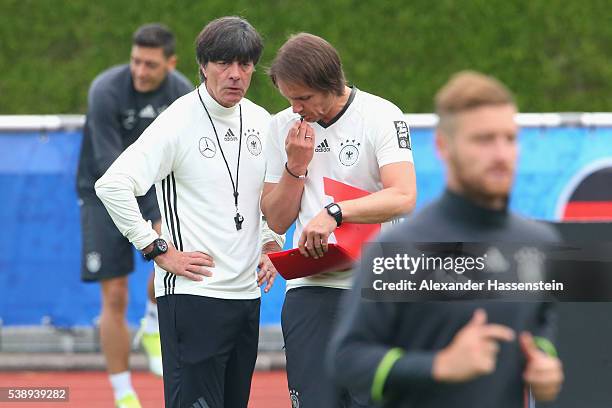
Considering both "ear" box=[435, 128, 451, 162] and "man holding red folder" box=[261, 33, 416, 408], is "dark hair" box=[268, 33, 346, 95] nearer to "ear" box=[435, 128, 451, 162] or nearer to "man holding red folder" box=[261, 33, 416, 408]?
"man holding red folder" box=[261, 33, 416, 408]

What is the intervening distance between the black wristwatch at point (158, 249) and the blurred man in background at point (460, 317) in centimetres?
248

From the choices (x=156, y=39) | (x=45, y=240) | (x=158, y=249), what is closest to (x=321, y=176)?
(x=158, y=249)

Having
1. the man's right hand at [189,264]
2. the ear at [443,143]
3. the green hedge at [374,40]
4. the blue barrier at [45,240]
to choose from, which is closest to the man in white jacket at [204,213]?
the man's right hand at [189,264]

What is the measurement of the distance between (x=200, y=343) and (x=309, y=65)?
1.34 metres

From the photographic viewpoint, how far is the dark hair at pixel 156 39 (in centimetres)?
846

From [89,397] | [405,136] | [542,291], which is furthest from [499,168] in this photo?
[89,397]

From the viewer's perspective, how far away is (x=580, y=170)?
10055 millimetres

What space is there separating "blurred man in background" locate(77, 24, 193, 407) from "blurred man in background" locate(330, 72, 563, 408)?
16.2ft

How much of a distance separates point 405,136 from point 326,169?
35cm

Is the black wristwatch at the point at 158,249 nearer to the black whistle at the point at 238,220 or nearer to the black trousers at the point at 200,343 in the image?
the black trousers at the point at 200,343

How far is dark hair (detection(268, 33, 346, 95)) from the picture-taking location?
17.1 feet

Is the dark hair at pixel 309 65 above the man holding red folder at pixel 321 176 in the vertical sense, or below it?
above

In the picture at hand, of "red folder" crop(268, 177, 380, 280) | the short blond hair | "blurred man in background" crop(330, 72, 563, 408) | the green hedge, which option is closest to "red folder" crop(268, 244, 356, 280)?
"red folder" crop(268, 177, 380, 280)

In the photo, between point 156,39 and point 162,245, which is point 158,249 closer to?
point 162,245
